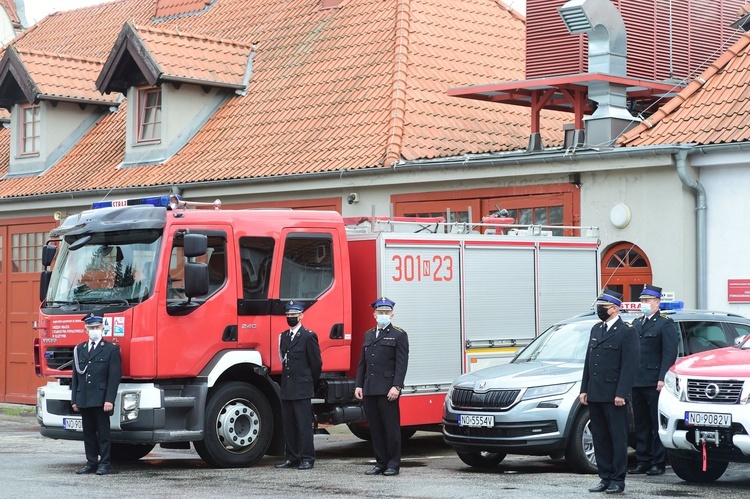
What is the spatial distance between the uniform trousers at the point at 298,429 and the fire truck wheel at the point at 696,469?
12.7 feet

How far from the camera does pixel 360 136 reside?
21625 millimetres

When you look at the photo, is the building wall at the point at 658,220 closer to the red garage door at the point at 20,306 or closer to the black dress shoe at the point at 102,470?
the black dress shoe at the point at 102,470

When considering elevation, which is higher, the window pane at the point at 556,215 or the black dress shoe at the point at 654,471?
the window pane at the point at 556,215

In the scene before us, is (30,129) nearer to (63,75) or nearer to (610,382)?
(63,75)

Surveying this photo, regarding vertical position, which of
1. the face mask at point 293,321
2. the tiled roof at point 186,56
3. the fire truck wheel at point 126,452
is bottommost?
the fire truck wheel at point 126,452

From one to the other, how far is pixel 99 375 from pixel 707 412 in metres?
6.10

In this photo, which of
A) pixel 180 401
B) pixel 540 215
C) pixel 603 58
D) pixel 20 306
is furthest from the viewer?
pixel 20 306

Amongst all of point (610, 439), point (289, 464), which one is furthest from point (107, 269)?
point (610, 439)

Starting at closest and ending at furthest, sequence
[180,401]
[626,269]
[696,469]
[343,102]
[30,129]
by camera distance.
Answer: [696,469]
[180,401]
[626,269]
[343,102]
[30,129]

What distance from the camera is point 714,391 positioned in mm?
12102

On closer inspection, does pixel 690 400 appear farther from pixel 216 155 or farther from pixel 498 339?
→ pixel 216 155

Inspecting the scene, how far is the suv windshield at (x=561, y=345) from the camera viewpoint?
14.5 meters

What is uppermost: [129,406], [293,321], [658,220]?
[658,220]

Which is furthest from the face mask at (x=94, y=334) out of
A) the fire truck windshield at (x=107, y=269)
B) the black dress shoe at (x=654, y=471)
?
the black dress shoe at (x=654, y=471)
